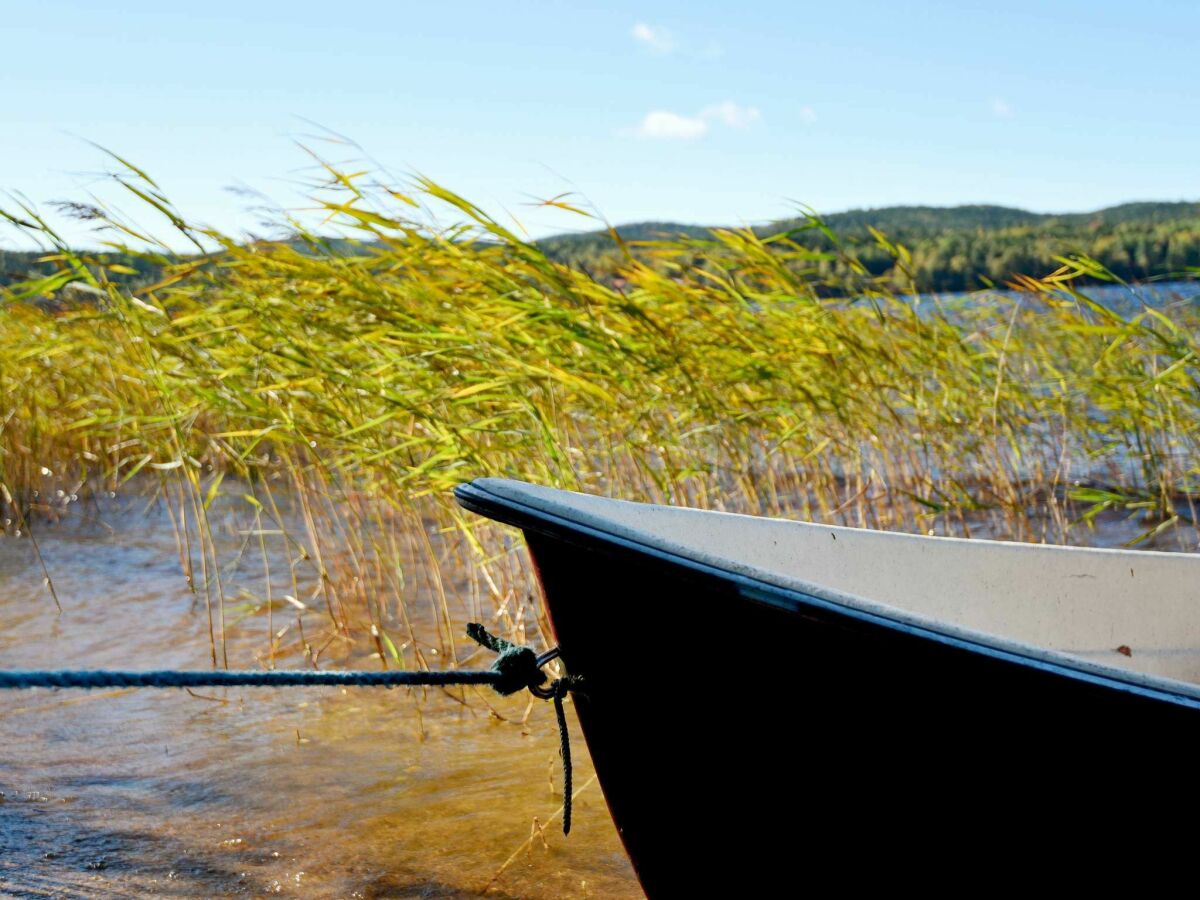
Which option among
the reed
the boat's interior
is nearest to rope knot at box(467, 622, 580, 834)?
the boat's interior

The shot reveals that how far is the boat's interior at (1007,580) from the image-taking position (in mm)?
2568

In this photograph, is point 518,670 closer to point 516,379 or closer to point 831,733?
point 831,733

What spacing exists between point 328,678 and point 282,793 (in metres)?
1.74

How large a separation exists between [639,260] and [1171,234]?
1344 centimetres

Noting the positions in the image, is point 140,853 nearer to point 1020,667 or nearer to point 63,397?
point 1020,667

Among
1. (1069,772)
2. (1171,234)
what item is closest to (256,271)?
(1069,772)

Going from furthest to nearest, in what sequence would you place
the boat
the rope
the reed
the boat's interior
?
1. the reed
2. the boat's interior
3. the boat
4. the rope

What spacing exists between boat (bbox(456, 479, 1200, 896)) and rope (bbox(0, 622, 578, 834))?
9 cm

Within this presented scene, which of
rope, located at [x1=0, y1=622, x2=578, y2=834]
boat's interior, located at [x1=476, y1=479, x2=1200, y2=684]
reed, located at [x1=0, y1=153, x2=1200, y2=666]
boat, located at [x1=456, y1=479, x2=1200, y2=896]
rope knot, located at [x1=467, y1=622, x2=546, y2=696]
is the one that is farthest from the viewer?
reed, located at [x1=0, y1=153, x2=1200, y2=666]

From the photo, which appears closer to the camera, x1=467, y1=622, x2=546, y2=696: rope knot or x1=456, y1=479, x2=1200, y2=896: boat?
x1=456, y1=479, x2=1200, y2=896: boat

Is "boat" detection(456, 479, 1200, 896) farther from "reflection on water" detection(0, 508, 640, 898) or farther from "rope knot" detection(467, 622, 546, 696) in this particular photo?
"reflection on water" detection(0, 508, 640, 898)

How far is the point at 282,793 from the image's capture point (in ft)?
10.2

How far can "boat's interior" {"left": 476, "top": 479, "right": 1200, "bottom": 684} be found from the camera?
257 cm

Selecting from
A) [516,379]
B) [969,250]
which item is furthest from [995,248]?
[516,379]
